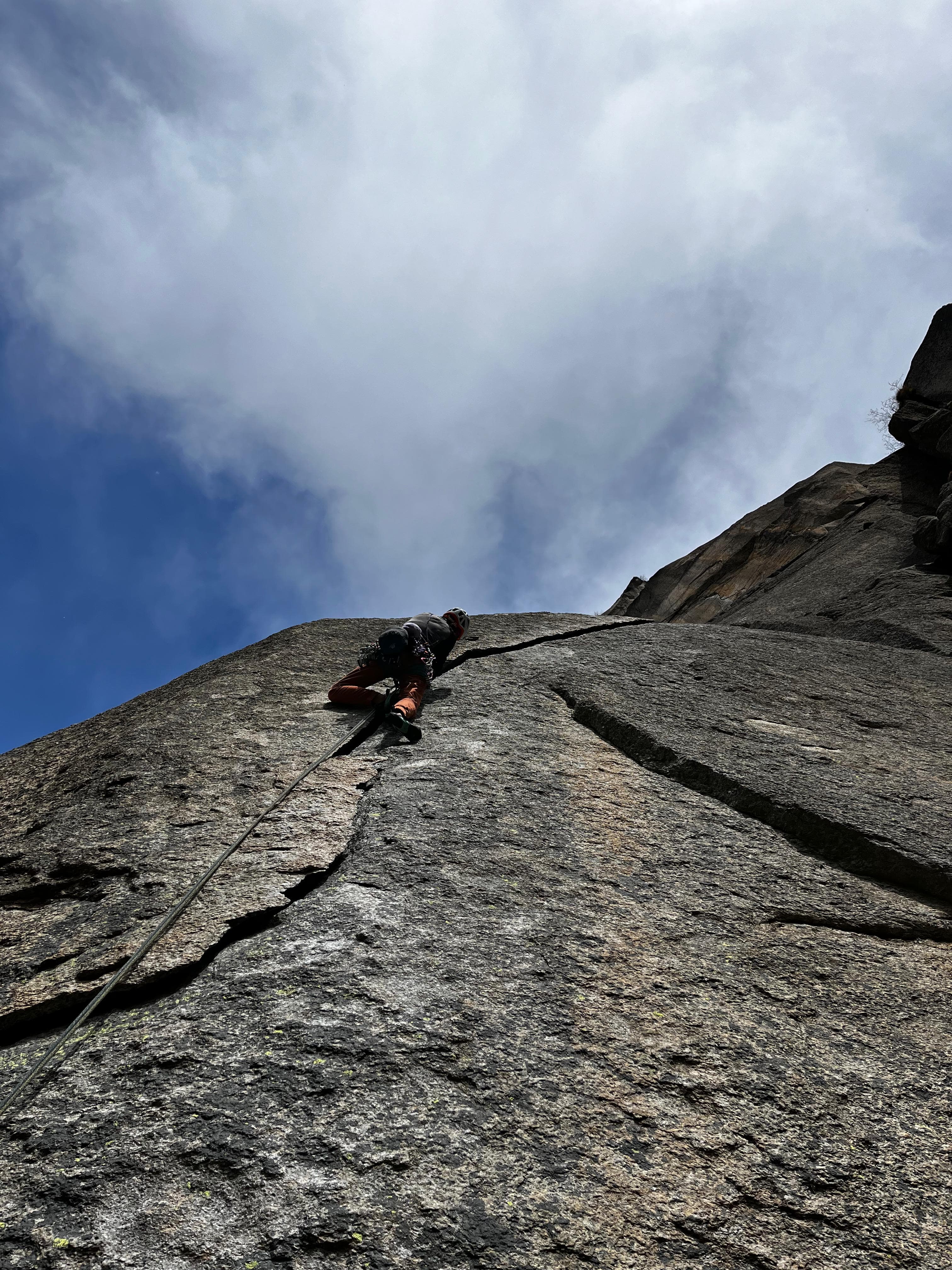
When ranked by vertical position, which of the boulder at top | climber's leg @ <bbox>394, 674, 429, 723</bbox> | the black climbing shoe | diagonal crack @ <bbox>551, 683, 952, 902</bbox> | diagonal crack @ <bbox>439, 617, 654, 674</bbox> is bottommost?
diagonal crack @ <bbox>551, 683, 952, 902</bbox>

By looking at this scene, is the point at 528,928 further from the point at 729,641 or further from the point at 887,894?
the point at 729,641

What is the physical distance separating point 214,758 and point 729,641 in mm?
5370

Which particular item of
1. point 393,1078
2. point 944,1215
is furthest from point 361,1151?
point 944,1215

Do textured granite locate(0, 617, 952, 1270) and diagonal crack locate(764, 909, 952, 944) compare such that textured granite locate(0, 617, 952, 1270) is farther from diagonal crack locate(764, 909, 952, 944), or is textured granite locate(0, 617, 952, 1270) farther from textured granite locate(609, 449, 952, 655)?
textured granite locate(609, 449, 952, 655)

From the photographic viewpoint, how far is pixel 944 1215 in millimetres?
2168

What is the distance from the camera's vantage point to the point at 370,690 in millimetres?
5945

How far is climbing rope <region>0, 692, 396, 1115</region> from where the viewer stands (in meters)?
2.37

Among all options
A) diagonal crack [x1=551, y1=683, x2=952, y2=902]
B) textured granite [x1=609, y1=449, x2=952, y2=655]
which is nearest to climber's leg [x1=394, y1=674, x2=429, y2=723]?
diagonal crack [x1=551, y1=683, x2=952, y2=902]

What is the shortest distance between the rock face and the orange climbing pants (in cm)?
21

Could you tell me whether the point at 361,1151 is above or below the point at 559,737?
below

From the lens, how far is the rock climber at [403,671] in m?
5.43

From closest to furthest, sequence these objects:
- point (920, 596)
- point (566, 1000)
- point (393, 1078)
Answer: point (393, 1078) → point (566, 1000) → point (920, 596)

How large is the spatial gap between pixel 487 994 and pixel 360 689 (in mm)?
3391

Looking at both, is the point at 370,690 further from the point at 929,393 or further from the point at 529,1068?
the point at 929,393
